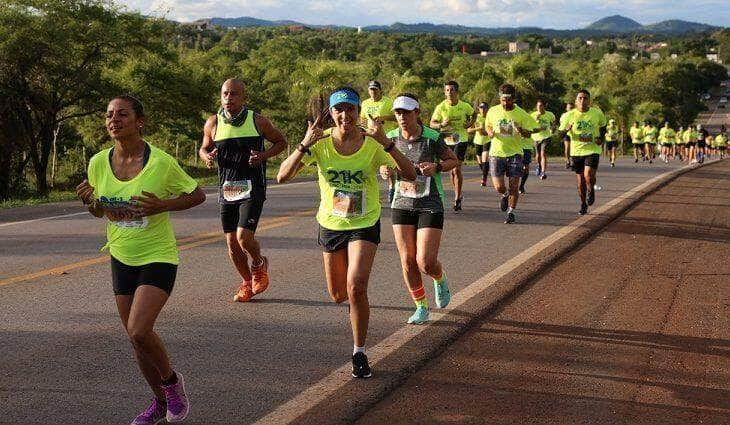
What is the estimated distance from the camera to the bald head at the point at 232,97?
8477 millimetres

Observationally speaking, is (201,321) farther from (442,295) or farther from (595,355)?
(595,355)

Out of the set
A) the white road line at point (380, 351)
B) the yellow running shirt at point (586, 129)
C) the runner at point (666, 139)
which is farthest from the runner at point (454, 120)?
the runner at point (666, 139)

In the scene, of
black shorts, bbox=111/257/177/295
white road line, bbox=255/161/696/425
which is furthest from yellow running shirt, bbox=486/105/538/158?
black shorts, bbox=111/257/177/295

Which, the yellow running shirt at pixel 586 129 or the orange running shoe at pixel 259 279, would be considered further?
the yellow running shirt at pixel 586 129

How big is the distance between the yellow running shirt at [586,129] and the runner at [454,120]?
1743 millimetres

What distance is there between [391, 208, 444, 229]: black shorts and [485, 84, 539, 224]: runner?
6.97m

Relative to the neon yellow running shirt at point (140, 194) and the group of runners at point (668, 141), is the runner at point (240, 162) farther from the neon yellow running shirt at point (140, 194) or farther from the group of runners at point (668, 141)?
the group of runners at point (668, 141)

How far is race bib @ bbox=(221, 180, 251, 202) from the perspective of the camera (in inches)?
339

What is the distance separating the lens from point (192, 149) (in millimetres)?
67000

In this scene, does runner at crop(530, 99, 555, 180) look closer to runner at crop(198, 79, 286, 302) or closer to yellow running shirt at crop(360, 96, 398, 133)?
yellow running shirt at crop(360, 96, 398, 133)

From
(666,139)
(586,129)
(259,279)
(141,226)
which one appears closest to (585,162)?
(586,129)

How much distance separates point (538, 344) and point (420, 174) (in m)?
1.57

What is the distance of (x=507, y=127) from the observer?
48.9ft

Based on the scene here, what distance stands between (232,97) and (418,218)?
1.94 meters
